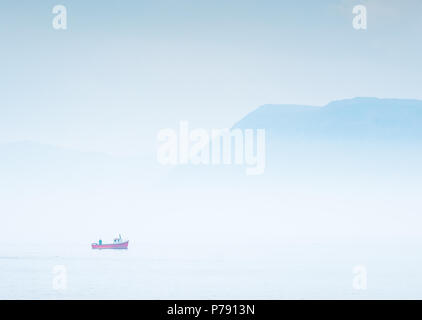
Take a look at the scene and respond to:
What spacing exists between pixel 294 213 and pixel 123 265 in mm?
1778

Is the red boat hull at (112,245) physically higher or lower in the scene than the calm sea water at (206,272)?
higher

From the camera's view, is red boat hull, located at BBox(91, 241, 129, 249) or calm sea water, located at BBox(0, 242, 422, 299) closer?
calm sea water, located at BBox(0, 242, 422, 299)

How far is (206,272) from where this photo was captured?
738 cm

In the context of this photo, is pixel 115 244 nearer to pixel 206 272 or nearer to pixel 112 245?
pixel 112 245

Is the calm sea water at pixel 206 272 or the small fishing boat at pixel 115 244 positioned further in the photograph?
the small fishing boat at pixel 115 244

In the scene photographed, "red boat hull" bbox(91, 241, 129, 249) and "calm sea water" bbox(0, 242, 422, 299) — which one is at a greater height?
"red boat hull" bbox(91, 241, 129, 249)

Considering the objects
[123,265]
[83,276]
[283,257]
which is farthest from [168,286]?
[283,257]

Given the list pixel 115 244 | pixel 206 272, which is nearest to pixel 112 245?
pixel 115 244

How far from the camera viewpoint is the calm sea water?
6691 millimetres

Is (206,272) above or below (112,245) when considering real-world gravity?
below

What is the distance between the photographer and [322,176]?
28.7ft

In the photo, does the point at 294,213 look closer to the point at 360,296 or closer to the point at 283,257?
the point at 283,257

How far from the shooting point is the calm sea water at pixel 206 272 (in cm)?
669
